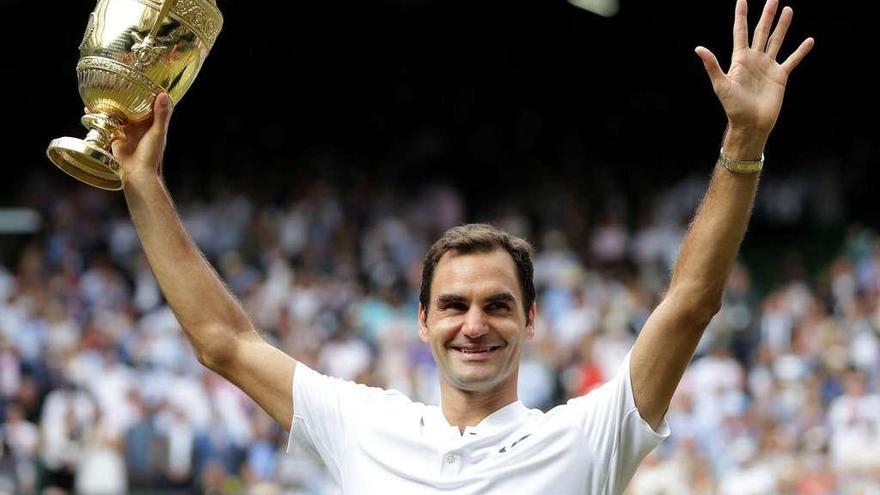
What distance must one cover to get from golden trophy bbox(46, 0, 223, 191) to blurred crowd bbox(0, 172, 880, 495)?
216 inches

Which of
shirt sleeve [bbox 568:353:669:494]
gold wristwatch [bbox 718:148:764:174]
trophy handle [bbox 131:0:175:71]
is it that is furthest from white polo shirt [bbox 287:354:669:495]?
trophy handle [bbox 131:0:175:71]

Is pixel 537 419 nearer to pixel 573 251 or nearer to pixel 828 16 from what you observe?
pixel 573 251

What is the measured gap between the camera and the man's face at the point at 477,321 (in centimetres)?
346

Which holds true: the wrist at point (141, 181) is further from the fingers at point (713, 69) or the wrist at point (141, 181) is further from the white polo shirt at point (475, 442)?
the fingers at point (713, 69)

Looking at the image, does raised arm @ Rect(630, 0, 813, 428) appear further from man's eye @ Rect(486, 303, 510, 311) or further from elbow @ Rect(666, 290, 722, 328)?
man's eye @ Rect(486, 303, 510, 311)

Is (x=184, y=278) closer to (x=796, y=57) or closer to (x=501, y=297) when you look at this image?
(x=501, y=297)

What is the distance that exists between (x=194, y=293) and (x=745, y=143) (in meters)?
1.34

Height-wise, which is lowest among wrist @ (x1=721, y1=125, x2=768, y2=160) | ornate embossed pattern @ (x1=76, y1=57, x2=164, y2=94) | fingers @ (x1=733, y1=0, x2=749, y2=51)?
wrist @ (x1=721, y1=125, x2=768, y2=160)

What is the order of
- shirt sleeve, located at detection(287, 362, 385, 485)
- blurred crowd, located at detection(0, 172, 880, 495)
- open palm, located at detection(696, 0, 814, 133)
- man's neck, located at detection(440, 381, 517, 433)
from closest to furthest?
open palm, located at detection(696, 0, 814, 133), man's neck, located at detection(440, 381, 517, 433), shirt sleeve, located at detection(287, 362, 385, 485), blurred crowd, located at detection(0, 172, 880, 495)

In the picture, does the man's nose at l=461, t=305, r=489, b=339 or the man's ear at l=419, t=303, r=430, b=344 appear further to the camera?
the man's ear at l=419, t=303, r=430, b=344

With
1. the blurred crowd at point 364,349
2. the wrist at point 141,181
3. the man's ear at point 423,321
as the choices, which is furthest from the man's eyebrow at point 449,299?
the blurred crowd at point 364,349

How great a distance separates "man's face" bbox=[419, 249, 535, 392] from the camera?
3.46 metres

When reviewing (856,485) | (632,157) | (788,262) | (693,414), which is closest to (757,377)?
(693,414)

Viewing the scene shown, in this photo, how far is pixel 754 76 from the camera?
3361mm
